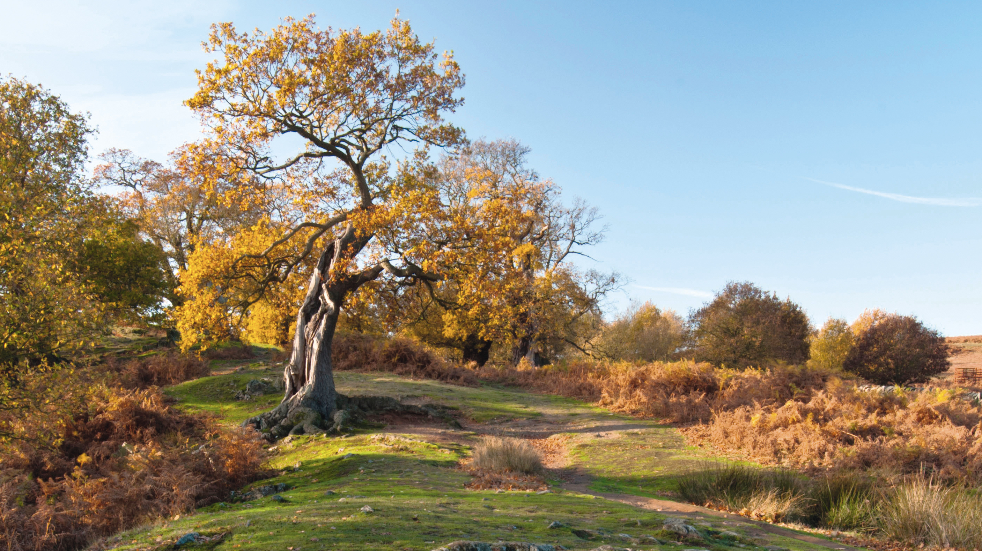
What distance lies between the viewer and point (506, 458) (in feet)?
35.5

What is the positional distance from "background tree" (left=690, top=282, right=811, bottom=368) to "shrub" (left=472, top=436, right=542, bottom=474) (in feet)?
74.8

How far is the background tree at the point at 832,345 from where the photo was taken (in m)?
38.0

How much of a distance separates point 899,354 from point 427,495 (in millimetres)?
37202

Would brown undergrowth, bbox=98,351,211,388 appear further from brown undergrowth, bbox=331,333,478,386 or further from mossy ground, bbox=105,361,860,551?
brown undergrowth, bbox=331,333,478,386

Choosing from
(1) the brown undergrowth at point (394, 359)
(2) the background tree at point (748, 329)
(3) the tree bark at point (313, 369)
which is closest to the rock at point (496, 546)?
(3) the tree bark at point (313, 369)

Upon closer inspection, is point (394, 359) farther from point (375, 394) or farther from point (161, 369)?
point (161, 369)

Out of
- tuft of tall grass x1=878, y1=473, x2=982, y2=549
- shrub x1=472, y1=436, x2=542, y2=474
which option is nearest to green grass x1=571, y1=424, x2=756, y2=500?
shrub x1=472, y1=436, x2=542, y2=474

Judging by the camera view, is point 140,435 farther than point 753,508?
Yes

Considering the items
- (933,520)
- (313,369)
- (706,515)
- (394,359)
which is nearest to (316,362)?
(313,369)

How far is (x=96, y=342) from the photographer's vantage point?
1175 cm

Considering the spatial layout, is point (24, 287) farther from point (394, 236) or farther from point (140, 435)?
point (394, 236)

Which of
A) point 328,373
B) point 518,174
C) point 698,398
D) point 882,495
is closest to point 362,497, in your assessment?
point 882,495

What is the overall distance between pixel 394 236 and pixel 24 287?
8238 millimetres

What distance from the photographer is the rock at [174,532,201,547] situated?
17.3 ft
